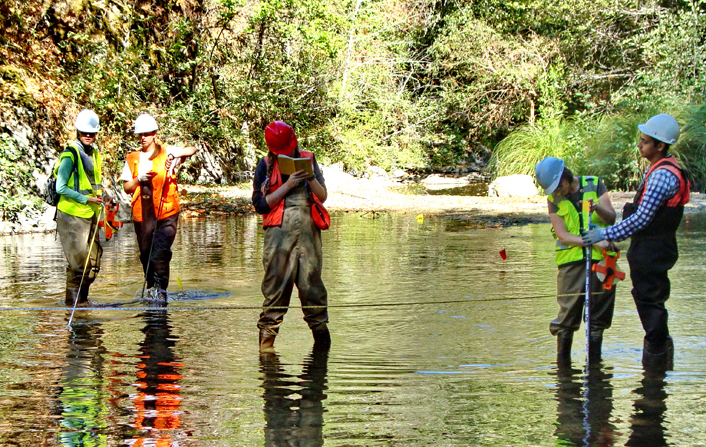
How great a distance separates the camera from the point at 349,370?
21.1 feet

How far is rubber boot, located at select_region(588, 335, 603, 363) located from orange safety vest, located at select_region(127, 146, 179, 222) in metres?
4.47

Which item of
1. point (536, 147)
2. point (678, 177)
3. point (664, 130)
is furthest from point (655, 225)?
point (536, 147)

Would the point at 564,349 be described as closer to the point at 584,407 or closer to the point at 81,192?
the point at 584,407

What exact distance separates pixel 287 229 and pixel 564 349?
6.98ft

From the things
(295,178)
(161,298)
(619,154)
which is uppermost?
(619,154)

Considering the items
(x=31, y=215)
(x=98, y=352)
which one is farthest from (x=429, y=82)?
(x=98, y=352)

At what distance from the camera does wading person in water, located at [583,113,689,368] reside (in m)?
5.95

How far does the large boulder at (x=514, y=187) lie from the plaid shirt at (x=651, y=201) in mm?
17475

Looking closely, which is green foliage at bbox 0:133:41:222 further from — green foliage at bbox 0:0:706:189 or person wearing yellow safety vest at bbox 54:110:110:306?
person wearing yellow safety vest at bbox 54:110:110:306

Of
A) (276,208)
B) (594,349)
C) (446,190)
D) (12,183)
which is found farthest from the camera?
(446,190)

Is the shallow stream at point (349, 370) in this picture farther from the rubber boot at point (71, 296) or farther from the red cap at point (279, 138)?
the red cap at point (279, 138)

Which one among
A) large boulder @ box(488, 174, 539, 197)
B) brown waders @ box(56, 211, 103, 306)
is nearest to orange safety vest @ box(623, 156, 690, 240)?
brown waders @ box(56, 211, 103, 306)

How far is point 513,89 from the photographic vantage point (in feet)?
106

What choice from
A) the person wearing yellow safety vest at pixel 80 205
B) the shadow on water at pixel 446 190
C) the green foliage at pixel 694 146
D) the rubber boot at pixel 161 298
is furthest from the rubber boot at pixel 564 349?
the shadow on water at pixel 446 190
